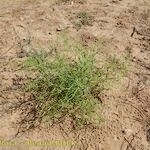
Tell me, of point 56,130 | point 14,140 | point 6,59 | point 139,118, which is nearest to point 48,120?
point 56,130

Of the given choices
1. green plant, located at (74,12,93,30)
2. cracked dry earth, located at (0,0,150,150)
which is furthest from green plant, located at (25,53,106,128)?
green plant, located at (74,12,93,30)

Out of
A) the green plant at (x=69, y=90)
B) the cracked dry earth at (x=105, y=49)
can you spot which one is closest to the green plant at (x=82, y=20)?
the cracked dry earth at (x=105, y=49)

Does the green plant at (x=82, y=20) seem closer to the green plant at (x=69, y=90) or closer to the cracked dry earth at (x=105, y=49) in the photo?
the cracked dry earth at (x=105, y=49)

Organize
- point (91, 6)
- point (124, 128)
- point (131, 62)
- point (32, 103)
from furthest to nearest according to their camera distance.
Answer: point (91, 6)
point (131, 62)
point (32, 103)
point (124, 128)

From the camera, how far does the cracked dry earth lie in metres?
2.31

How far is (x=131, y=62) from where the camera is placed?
291cm

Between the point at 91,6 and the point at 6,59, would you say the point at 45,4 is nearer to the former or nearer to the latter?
the point at 91,6

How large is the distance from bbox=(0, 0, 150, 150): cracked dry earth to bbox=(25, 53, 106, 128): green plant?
0.09 metres

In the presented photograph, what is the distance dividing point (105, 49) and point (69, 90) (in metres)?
0.83

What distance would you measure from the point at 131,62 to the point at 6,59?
1.19 meters

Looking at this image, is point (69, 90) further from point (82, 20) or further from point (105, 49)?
point (82, 20)

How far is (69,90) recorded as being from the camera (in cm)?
242

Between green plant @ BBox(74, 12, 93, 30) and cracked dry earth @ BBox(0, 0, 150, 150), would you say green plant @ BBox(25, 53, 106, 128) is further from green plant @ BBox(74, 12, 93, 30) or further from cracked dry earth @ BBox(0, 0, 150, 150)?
green plant @ BBox(74, 12, 93, 30)

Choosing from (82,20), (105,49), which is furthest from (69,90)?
(82,20)
